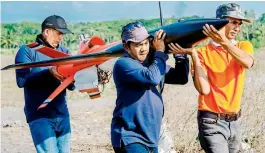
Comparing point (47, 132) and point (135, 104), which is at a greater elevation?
point (135, 104)

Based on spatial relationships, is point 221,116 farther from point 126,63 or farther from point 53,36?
point 53,36

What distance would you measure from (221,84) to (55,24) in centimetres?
168

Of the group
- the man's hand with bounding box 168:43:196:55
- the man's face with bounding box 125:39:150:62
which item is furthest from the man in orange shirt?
the man's face with bounding box 125:39:150:62

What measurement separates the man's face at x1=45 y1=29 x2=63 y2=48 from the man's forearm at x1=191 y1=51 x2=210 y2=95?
56.8 inches

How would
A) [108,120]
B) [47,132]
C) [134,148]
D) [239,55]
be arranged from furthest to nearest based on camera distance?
[108,120], [47,132], [239,55], [134,148]

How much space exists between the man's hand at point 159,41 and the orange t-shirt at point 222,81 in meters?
0.65

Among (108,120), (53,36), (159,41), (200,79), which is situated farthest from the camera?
(108,120)

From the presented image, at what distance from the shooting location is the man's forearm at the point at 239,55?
4398mm

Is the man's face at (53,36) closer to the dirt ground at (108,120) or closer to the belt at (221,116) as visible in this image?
the belt at (221,116)

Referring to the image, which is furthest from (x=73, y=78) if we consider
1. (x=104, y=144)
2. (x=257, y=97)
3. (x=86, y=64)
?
(x=104, y=144)

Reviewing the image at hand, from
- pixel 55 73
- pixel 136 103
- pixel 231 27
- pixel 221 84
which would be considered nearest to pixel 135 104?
pixel 136 103

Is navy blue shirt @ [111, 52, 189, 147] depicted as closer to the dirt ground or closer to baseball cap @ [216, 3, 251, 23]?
baseball cap @ [216, 3, 251, 23]

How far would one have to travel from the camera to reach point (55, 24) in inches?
206

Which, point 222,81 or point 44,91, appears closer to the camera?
point 222,81
